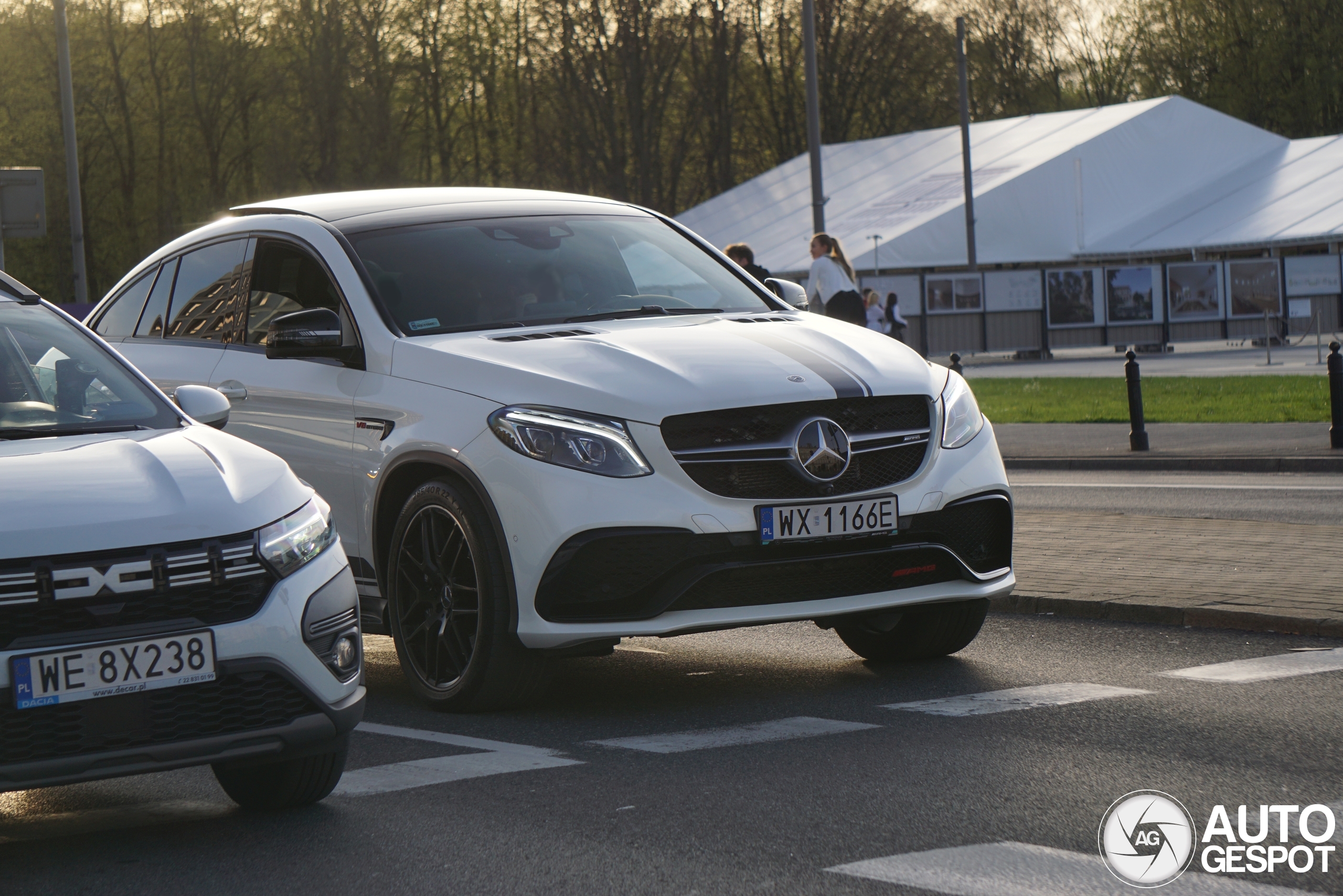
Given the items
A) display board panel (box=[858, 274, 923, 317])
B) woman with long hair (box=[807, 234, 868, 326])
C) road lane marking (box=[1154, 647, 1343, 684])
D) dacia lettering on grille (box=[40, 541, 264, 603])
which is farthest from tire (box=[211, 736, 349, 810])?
display board panel (box=[858, 274, 923, 317])

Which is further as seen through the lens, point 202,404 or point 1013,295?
point 1013,295

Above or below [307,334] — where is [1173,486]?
below

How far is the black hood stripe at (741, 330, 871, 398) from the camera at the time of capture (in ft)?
20.3

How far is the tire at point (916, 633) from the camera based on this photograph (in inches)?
Result: 278

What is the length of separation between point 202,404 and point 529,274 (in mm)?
1846

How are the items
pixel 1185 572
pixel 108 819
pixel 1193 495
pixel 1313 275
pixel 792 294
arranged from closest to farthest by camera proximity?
pixel 108 819 → pixel 792 294 → pixel 1185 572 → pixel 1193 495 → pixel 1313 275

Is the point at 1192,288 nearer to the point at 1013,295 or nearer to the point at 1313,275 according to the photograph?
the point at 1313,275

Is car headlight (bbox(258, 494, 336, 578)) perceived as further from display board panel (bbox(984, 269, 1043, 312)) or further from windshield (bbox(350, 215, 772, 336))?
display board panel (bbox(984, 269, 1043, 312))

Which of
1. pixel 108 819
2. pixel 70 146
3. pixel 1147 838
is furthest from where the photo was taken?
pixel 70 146

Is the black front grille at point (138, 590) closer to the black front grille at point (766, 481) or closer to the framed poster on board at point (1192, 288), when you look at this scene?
the black front grille at point (766, 481)

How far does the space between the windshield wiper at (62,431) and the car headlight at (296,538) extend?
687 mm

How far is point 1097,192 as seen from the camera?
43844 mm

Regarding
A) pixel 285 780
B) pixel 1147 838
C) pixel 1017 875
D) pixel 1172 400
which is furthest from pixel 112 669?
pixel 1172 400

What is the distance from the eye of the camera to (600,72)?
56344 mm
